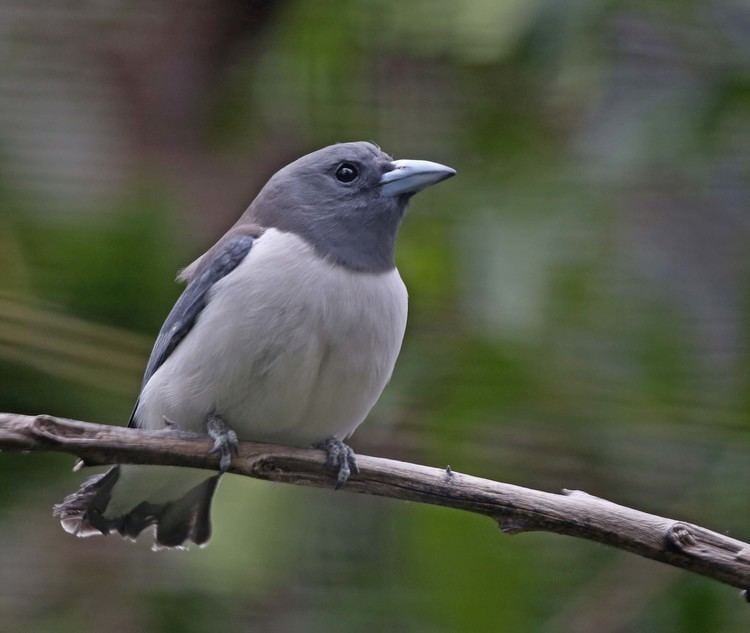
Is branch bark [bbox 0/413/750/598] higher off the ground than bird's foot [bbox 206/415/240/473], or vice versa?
branch bark [bbox 0/413/750/598]

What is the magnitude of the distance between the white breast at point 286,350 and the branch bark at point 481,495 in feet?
0.90

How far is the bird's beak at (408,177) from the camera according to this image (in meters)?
3.92

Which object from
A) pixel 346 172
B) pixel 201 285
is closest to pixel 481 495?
pixel 201 285

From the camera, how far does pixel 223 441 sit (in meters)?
3.48

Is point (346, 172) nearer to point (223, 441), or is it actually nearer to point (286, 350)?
point (286, 350)

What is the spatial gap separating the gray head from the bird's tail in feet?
2.77

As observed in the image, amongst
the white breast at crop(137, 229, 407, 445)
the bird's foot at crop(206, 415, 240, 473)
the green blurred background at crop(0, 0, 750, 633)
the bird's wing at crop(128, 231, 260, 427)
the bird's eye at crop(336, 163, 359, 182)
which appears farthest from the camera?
the green blurred background at crop(0, 0, 750, 633)

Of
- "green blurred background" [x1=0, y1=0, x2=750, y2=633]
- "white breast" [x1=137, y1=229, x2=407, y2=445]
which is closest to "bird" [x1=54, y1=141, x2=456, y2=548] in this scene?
"white breast" [x1=137, y1=229, x2=407, y2=445]

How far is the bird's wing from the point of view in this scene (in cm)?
380

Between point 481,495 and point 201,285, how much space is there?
1.15 meters

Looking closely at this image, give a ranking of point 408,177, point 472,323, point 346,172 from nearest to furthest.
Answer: point 408,177, point 346,172, point 472,323

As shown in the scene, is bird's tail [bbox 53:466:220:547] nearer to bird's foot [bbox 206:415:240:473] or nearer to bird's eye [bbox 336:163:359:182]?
bird's foot [bbox 206:415:240:473]

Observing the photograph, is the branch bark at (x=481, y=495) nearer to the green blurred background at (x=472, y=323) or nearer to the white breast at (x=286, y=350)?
the white breast at (x=286, y=350)

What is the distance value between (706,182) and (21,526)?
2.82 m
